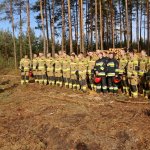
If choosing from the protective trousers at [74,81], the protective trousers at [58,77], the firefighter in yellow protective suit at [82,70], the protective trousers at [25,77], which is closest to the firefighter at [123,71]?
the firefighter in yellow protective suit at [82,70]

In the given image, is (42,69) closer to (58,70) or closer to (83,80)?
(58,70)

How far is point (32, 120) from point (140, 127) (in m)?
3.74

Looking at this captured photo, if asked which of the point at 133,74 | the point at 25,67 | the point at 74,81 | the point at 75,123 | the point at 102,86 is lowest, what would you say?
the point at 75,123

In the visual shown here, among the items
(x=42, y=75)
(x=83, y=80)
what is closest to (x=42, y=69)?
(x=42, y=75)

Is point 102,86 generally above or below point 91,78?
below

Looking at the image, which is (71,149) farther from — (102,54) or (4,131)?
(102,54)

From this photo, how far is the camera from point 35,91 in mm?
18266

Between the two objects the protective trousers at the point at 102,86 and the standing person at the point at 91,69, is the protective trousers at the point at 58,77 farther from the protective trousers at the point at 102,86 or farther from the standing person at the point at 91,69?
the protective trousers at the point at 102,86

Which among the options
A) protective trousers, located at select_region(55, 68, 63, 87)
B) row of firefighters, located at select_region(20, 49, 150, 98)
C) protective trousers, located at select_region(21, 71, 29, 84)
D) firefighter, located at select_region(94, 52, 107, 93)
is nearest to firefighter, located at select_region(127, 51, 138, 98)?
row of firefighters, located at select_region(20, 49, 150, 98)

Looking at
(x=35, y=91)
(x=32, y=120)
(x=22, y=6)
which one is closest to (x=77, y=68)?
(x=35, y=91)

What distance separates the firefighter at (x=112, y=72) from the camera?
15.5 m

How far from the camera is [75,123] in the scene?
10.8 meters

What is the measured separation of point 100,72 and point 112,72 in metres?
0.57

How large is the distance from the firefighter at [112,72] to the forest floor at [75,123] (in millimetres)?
684
